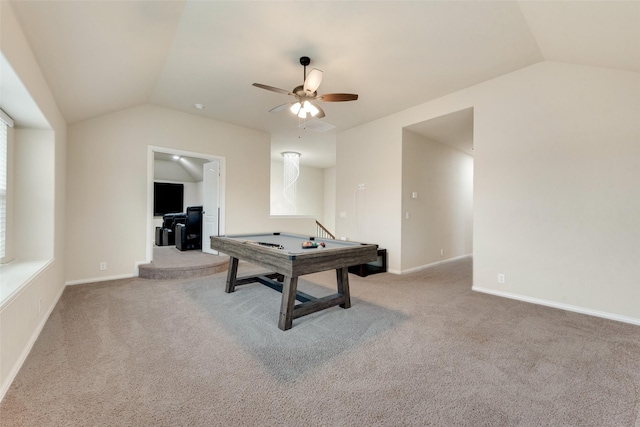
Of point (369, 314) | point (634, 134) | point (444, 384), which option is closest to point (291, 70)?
point (369, 314)

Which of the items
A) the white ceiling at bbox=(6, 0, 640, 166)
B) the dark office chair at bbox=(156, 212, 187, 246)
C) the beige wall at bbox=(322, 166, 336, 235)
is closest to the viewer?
the white ceiling at bbox=(6, 0, 640, 166)

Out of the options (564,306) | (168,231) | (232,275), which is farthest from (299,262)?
(168,231)

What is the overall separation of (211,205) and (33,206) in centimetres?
284

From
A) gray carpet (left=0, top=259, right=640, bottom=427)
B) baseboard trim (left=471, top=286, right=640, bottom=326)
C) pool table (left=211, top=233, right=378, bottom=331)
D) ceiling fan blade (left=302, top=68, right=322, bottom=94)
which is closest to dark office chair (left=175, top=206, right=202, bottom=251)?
gray carpet (left=0, top=259, right=640, bottom=427)

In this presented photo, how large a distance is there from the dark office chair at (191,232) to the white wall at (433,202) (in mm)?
4381

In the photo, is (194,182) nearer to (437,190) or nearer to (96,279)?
(96,279)

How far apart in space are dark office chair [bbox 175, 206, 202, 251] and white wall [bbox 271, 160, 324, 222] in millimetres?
3502

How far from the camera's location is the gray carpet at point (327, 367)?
1.46 meters

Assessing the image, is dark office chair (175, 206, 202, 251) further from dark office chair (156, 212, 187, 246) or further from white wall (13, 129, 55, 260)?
white wall (13, 129, 55, 260)

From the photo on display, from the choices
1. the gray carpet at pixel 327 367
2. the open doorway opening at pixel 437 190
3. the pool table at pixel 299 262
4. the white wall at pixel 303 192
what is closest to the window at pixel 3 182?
the gray carpet at pixel 327 367

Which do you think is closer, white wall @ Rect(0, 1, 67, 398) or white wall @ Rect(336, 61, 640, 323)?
white wall @ Rect(0, 1, 67, 398)

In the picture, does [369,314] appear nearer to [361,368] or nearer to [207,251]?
[361,368]

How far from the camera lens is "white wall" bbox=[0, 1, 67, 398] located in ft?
5.54

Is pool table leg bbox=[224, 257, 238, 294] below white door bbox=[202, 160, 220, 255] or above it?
below
